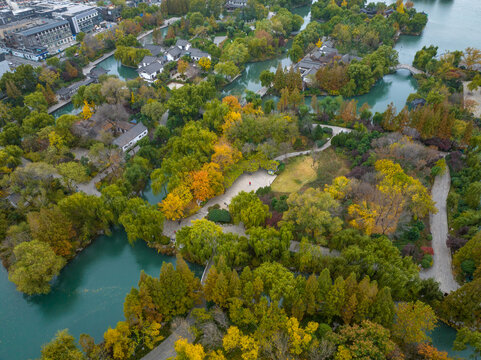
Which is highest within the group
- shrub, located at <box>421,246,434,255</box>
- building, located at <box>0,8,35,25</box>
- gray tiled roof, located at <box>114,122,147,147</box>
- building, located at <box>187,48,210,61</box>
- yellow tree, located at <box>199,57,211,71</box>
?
building, located at <box>0,8,35,25</box>

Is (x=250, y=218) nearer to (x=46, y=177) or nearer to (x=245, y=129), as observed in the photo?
(x=245, y=129)

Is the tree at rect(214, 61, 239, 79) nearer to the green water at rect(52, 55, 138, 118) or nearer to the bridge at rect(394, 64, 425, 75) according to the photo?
the green water at rect(52, 55, 138, 118)

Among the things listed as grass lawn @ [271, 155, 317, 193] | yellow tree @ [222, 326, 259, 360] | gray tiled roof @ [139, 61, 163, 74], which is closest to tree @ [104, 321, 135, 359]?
yellow tree @ [222, 326, 259, 360]

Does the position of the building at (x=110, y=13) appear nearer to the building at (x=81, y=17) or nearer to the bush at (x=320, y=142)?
the building at (x=81, y=17)

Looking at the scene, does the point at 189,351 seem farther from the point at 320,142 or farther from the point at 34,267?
the point at 320,142

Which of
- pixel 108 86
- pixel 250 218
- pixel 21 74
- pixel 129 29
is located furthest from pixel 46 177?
pixel 129 29

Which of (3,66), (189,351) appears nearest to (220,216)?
(189,351)
